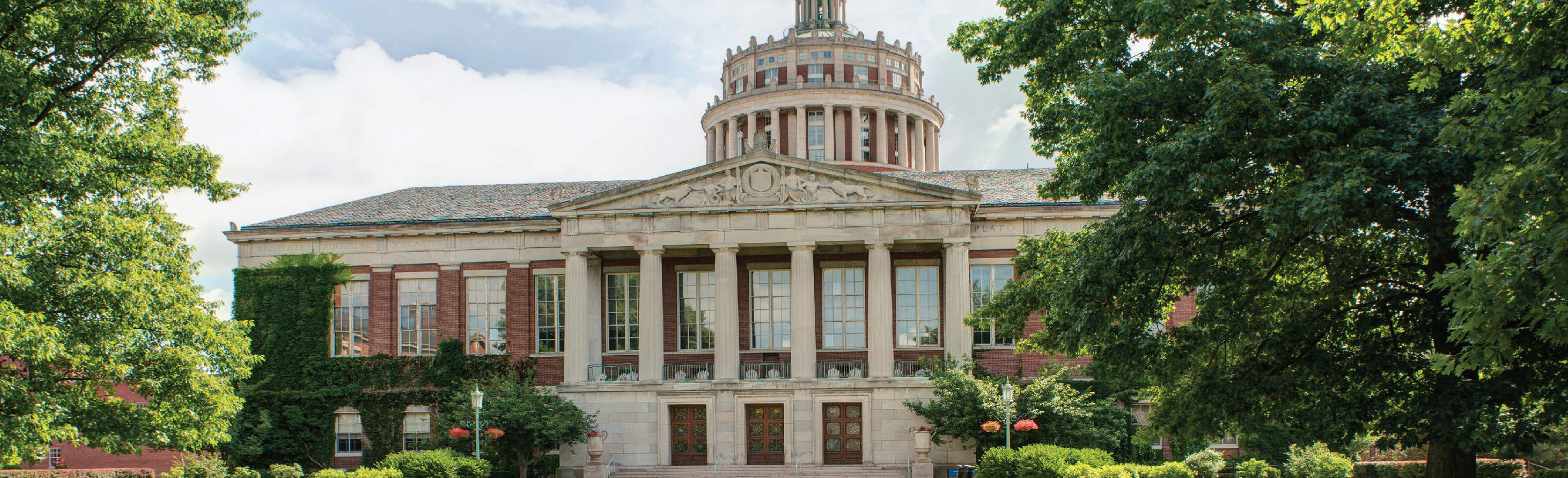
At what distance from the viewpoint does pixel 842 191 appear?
37.3 m

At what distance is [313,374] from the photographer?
39844mm

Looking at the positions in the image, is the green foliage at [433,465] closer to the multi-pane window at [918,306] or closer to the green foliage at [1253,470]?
the multi-pane window at [918,306]

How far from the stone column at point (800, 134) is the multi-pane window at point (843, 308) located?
19083mm

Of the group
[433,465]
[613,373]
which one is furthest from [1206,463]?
[433,465]

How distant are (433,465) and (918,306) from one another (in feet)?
53.3

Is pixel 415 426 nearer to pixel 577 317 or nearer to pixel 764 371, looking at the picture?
pixel 577 317

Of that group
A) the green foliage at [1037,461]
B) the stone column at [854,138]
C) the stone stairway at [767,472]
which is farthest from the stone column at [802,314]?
the stone column at [854,138]

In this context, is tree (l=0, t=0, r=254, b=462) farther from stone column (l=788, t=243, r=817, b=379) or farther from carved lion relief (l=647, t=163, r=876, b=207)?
stone column (l=788, t=243, r=817, b=379)

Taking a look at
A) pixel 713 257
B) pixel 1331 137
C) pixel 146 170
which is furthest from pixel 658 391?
pixel 1331 137

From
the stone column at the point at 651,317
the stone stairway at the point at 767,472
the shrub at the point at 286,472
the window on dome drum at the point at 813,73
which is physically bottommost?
the stone stairway at the point at 767,472

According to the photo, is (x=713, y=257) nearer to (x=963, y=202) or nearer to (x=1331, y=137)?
(x=963, y=202)

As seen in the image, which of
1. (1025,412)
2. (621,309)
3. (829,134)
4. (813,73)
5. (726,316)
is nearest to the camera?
(1025,412)

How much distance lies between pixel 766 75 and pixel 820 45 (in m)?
3.14

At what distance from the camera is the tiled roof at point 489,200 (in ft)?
134
